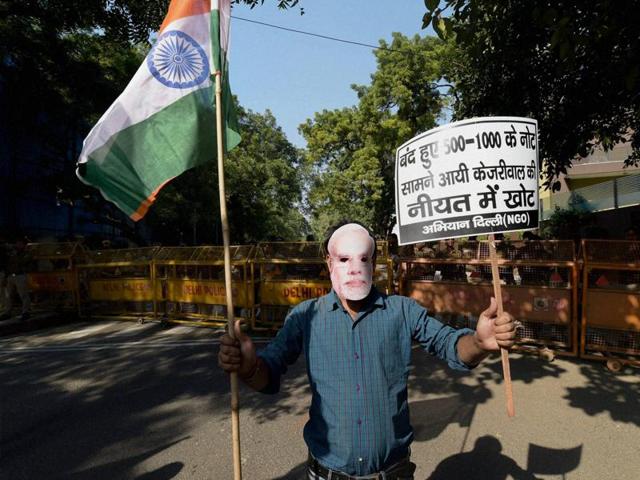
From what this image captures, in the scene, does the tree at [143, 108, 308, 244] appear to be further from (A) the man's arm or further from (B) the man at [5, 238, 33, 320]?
(A) the man's arm

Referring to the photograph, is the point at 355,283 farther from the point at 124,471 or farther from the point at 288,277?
the point at 288,277

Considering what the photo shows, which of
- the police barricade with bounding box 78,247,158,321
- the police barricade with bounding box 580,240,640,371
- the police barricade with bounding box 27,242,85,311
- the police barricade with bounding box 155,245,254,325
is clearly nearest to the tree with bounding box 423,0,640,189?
the police barricade with bounding box 580,240,640,371

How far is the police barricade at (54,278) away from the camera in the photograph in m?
10.4

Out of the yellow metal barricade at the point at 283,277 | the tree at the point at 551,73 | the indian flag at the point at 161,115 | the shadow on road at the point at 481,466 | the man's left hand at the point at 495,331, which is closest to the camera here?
the man's left hand at the point at 495,331

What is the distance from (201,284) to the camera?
9.03 meters

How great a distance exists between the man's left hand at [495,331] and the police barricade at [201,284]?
22.3 ft

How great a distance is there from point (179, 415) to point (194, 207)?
55.8ft

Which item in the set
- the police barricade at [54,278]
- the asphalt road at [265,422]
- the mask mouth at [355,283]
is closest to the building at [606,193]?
the asphalt road at [265,422]

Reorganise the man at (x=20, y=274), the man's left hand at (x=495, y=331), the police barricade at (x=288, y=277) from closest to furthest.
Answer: the man's left hand at (x=495, y=331)
the police barricade at (x=288, y=277)
the man at (x=20, y=274)

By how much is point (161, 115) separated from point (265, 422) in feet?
10.6

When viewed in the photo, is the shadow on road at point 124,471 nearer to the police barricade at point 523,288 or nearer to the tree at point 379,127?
the police barricade at point 523,288

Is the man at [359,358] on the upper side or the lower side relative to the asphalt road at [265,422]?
upper

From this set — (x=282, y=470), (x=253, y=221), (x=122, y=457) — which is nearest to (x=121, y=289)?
(x=122, y=457)

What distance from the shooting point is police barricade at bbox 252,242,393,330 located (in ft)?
25.8
